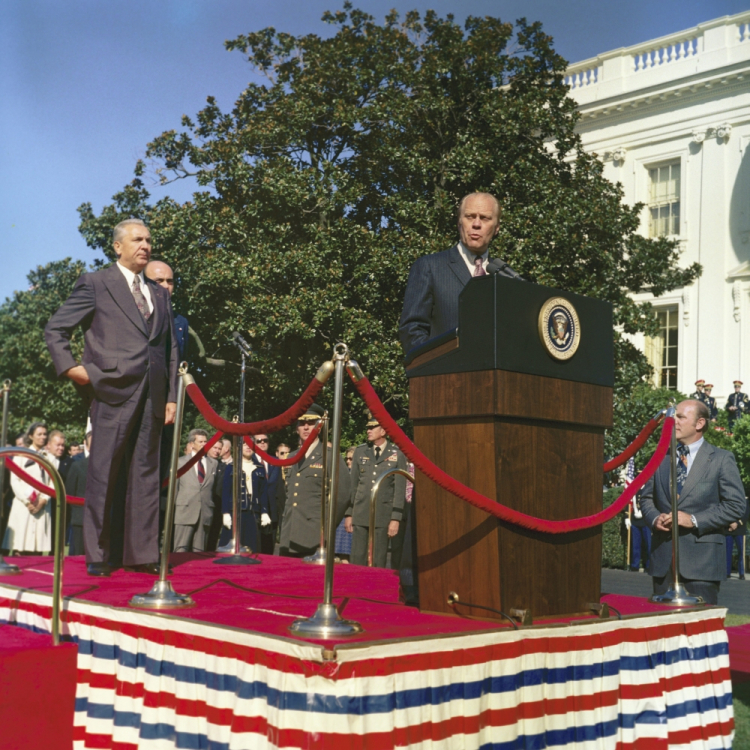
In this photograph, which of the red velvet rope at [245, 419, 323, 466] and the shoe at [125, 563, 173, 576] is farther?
the red velvet rope at [245, 419, 323, 466]

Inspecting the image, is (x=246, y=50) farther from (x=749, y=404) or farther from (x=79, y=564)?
(x=79, y=564)

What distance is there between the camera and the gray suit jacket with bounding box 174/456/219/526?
37.3ft

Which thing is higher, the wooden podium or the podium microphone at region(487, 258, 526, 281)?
the podium microphone at region(487, 258, 526, 281)

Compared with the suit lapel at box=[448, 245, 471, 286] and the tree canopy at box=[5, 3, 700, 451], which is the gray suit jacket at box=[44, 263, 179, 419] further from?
the tree canopy at box=[5, 3, 700, 451]

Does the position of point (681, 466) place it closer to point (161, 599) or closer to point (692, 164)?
point (161, 599)

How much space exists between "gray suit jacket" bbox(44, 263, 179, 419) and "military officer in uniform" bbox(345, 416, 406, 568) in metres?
5.14

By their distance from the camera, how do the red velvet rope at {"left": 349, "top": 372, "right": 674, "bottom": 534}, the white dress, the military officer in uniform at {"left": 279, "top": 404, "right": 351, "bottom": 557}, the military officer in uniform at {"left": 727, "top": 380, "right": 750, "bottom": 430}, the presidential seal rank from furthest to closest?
the military officer in uniform at {"left": 727, "top": 380, "right": 750, "bottom": 430} → the white dress → the military officer in uniform at {"left": 279, "top": 404, "right": 351, "bottom": 557} → the presidential seal → the red velvet rope at {"left": 349, "top": 372, "right": 674, "bottom": 534}

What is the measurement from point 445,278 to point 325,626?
1.74 m

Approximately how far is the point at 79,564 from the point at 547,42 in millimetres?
16837

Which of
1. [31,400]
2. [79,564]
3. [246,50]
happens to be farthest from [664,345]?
[79,564]

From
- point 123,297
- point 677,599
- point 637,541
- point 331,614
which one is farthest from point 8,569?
point 637,541

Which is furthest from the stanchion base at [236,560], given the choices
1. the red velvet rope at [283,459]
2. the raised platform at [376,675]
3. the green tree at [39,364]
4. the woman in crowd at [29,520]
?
the green tree at [39,364]

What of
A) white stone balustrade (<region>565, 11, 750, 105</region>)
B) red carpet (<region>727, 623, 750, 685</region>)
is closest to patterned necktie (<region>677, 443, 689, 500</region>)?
red carpet (<region>727, 623, 750, 685</region>)

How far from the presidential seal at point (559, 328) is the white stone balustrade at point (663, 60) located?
24181 millimetres
